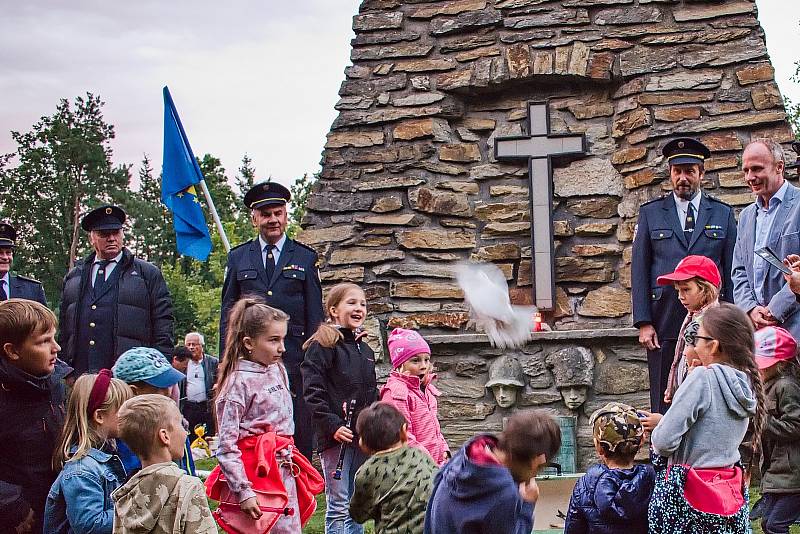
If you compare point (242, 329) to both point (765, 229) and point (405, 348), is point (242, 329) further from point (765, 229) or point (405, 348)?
point (765, 229)

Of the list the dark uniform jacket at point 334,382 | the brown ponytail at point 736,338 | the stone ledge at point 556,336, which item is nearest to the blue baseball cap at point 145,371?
the dark uniform jacket at point 334,382

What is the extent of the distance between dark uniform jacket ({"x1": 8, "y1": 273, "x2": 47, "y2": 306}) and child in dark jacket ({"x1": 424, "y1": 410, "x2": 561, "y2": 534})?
10.7 ft

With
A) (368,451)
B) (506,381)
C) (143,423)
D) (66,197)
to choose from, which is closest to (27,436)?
(143,423)

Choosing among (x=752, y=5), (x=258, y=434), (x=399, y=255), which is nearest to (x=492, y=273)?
(x=399, y=255)

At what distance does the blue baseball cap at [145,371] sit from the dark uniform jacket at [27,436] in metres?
0.28

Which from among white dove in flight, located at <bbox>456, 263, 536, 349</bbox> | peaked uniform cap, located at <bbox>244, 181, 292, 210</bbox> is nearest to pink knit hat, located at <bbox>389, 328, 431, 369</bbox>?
peaked uniform cap, located at <bbox>244, 181, 292, 210</bbox>

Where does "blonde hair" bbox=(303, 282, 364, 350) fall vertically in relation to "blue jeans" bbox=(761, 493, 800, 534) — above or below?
above

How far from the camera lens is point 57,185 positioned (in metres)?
23.6

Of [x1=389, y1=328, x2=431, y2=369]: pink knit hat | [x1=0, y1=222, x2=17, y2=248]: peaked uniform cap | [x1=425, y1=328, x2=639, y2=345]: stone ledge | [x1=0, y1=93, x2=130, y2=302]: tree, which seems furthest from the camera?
[x1=0, y1=93, x2=130, y2=302]: tree

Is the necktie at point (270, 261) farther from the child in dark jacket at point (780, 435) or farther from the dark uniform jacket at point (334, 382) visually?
the child in dark jacket at point (780, 435)

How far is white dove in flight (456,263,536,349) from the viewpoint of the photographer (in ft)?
20.1

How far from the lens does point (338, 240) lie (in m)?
6.38

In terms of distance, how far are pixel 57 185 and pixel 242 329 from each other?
21.7m

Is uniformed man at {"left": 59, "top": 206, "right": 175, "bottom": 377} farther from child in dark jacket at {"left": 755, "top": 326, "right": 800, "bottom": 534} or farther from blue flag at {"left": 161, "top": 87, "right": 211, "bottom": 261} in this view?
child in dark jacket at {"left": 755, "top": 326, "right": 800, "bottom": 534}
